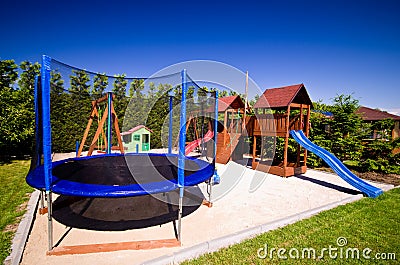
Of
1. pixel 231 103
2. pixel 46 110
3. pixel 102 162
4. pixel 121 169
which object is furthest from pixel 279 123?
pixel 46 110

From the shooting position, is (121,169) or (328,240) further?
(121,169)

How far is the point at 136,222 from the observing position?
3.23 metres

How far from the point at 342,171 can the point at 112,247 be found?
17.3ft

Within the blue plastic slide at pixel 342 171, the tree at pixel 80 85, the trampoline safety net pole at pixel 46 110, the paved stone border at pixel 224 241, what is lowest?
the paved stone border at pixel 224 241

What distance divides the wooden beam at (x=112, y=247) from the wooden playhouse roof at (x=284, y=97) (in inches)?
198

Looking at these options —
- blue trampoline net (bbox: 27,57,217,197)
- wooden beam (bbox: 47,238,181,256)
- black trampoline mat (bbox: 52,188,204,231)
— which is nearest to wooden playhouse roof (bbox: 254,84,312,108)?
blue trampoline net (bbox: 27,57,217,197)

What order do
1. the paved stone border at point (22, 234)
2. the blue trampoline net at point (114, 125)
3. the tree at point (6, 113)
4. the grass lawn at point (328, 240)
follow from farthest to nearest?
the tree at point (6, 113)
the blue trampoline net at point (114, 125)
the grass lawn at point (328, 240)
the paved stone border at point (22, 234)

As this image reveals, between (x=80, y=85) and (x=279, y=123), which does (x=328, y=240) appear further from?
(x=80, y=85)

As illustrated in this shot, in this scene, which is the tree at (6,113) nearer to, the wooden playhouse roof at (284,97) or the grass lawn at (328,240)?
the grass lawn at (328,240)

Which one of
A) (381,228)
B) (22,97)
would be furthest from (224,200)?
(22,97)

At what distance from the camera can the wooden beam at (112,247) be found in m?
2.44

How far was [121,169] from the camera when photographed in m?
4.47

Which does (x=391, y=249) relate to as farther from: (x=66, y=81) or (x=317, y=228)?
(x=66, y=81)

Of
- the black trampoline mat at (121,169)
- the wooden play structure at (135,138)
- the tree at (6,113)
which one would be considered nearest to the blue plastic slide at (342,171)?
the black trampoline mat at (121,169)
